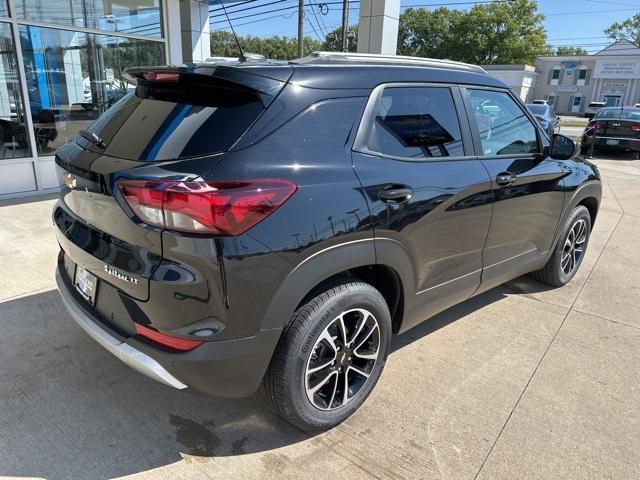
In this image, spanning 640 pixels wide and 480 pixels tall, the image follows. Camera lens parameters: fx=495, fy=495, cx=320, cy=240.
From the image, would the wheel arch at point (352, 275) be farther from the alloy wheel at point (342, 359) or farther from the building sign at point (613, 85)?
the building sign at point (613, 85)

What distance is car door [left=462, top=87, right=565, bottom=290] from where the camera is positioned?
127 inches

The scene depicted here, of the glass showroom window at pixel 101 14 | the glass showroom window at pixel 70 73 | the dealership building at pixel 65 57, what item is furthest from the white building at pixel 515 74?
the glass showroom window at pixel 70 73

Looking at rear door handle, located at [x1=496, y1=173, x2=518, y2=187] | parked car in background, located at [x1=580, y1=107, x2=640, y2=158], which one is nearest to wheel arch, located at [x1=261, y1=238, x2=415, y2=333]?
rear door handle, located at [x1=496, y1=173, x2=518, y2=187]

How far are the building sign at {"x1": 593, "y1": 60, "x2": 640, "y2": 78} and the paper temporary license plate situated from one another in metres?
66.2

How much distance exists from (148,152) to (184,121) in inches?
8.3

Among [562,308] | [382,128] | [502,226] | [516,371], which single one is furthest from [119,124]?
[562,308]

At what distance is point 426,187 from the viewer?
104 inches

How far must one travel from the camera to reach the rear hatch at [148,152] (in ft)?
6.64

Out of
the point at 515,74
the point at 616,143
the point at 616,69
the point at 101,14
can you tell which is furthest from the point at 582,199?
the point at 616,69

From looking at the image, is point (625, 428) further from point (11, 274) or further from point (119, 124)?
point (11, 274)

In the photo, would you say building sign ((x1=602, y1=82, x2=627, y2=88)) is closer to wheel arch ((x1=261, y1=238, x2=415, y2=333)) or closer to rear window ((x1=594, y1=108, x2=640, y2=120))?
rear window ((x1=594, y1=108, x2=640, y2=120))

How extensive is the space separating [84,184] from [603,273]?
16.0ft

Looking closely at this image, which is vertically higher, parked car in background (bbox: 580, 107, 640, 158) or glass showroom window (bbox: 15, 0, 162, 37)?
glass showroom window (bbox: 15, 0, 162, 37)

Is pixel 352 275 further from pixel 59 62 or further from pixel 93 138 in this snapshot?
pixel 59 62
